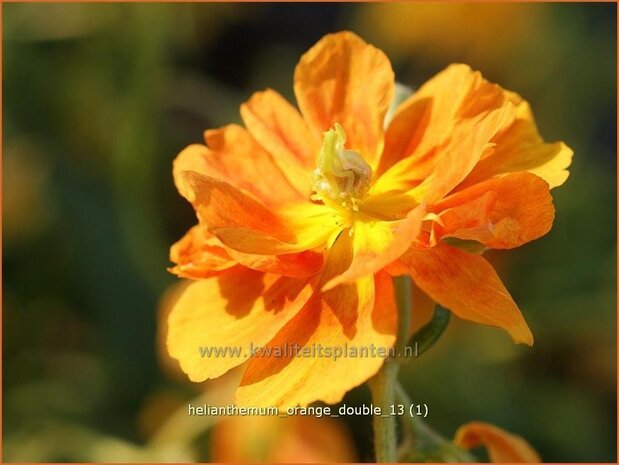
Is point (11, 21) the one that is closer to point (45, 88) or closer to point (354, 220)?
point (45, 88)

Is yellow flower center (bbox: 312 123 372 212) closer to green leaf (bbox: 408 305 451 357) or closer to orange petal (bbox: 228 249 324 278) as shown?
orange petal (bbox: 228 249 324 278)

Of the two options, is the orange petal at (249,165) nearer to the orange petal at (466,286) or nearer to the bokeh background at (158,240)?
the orange petal at (466,286)

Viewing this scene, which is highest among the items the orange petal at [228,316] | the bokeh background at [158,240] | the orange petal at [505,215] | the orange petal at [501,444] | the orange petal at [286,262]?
the orange petal at [505,215]

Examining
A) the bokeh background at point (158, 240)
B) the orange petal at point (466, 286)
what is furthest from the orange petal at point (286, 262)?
the bokeh background at point (158, 240)

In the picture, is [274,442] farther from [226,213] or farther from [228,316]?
[226,213]

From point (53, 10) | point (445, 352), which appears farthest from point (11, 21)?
point (445, 352)
